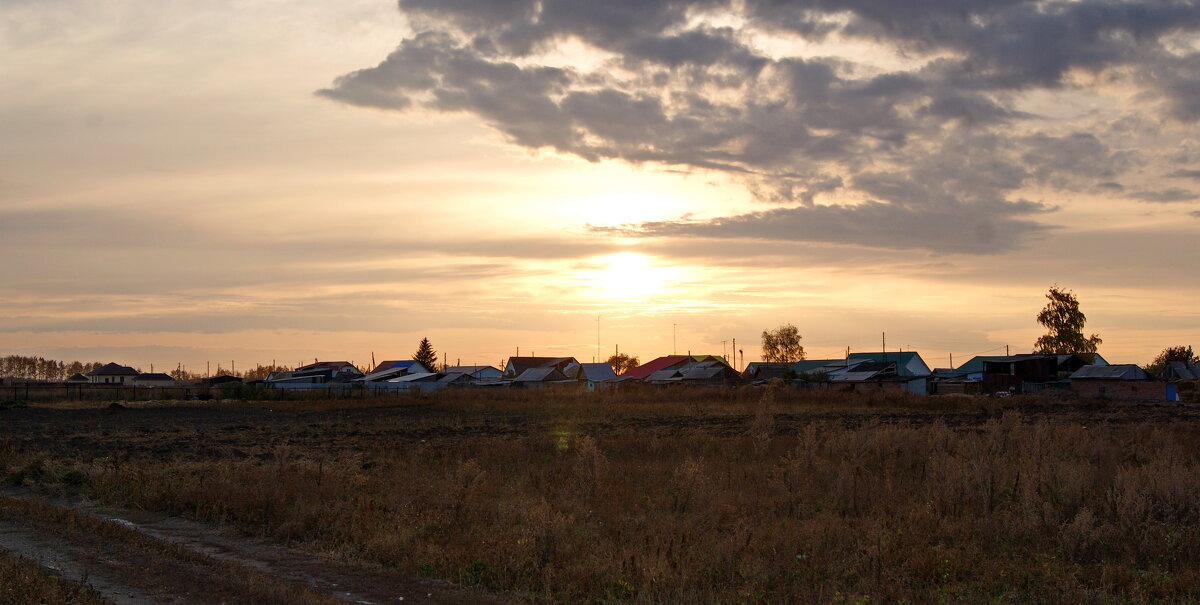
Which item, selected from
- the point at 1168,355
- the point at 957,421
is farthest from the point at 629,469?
the point at 1168,355

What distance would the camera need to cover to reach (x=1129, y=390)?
77.6m

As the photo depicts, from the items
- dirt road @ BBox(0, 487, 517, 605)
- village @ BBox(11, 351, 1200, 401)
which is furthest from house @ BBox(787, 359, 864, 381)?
dirt road @ BBox(0, 487, 517, 605)

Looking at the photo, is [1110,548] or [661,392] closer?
[1110,548]

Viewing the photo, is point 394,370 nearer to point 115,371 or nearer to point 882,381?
point 115,371

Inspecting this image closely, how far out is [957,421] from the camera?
44.2 meters

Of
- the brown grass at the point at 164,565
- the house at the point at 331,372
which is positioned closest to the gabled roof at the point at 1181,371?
the house at the point at 331,372

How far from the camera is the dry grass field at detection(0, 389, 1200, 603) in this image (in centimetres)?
1160

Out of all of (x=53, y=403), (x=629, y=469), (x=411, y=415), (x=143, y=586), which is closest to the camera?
(x=143, y=586)

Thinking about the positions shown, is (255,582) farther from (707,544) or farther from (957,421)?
(957,421)

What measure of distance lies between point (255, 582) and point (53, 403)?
6977cm

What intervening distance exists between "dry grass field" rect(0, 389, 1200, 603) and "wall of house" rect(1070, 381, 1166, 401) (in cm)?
5317

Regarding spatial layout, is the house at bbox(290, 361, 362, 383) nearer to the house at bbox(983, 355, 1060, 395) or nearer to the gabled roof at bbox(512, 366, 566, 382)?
the gabled roof at bbox(512, 366, 566, 382)

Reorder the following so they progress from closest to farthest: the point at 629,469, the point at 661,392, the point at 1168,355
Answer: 1. the point at 629,469
2. the point at 661,392
3. the point at 1168,355

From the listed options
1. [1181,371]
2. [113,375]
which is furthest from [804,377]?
[113,375]
